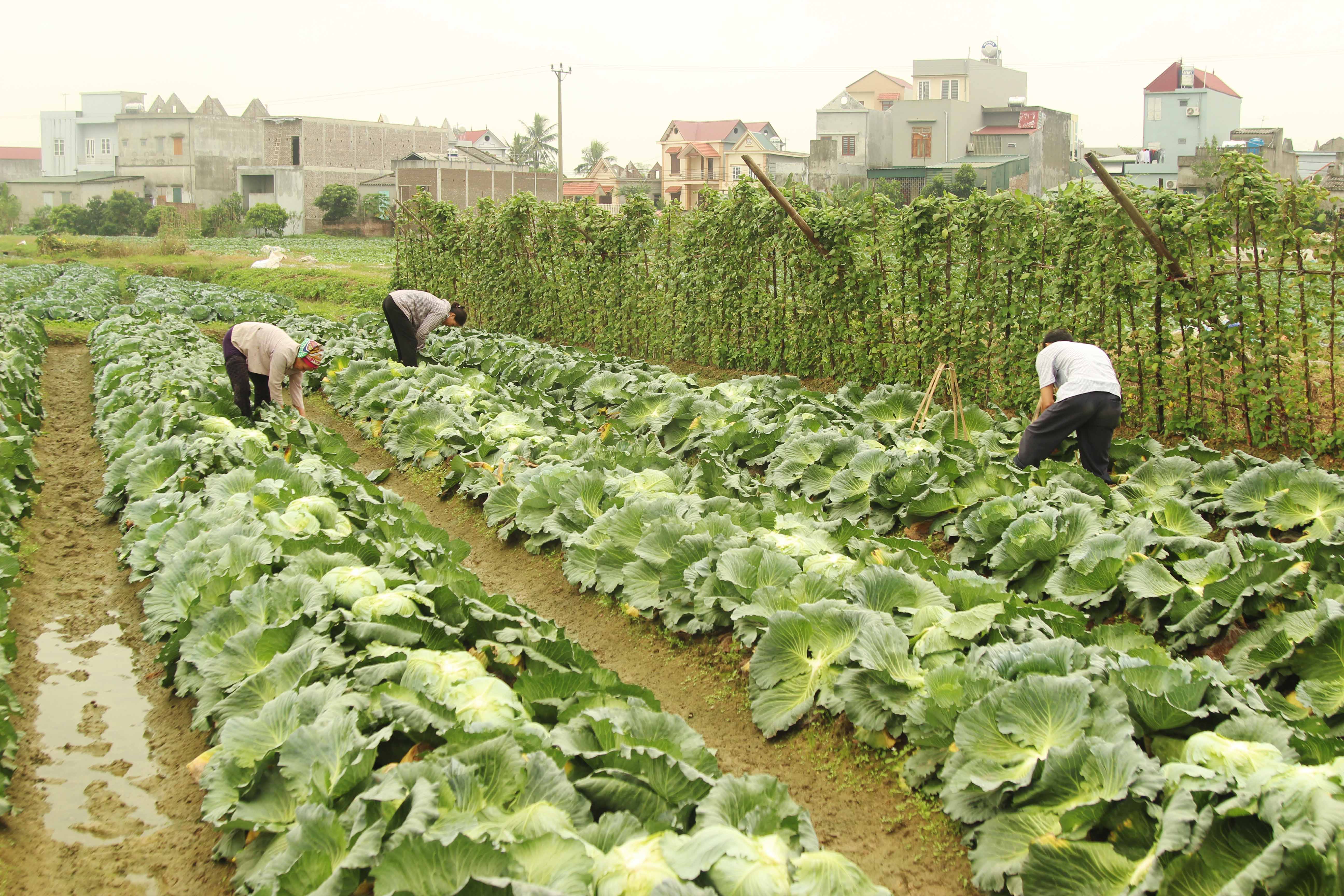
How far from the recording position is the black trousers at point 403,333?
467 inches

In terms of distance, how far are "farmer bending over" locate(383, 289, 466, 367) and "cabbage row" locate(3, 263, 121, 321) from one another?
1244cm

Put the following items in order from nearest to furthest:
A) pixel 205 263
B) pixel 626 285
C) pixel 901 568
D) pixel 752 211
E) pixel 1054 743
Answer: pixel 1054 743
pixel 901 568
pixel 752 211
pixel 626 285
pixel 205 263

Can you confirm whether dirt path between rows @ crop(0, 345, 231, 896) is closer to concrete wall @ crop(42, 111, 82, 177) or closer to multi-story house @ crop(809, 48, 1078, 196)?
multi-story house @ crop(809, 48, 1078, 196)

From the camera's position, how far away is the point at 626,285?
47.1ft

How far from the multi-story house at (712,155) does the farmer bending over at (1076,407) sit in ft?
164

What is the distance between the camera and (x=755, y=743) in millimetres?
4492

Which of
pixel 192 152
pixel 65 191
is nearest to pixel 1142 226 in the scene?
pixel 192 152

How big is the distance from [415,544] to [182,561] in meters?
1.17

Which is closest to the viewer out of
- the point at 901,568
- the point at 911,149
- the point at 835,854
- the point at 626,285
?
the point at 835,854

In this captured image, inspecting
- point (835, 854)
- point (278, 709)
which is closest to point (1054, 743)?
point (835, 854)

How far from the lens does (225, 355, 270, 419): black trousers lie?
9.10m

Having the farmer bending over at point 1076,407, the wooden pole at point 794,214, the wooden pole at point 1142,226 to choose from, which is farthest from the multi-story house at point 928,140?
the farmer bending over at point 1076,407

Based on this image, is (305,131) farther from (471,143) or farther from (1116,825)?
(1116,825)

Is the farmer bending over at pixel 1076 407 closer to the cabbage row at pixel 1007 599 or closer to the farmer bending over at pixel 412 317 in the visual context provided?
the cabbage row at pixel 1007 599
